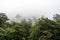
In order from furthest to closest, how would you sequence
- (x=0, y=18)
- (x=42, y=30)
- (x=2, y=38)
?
(x=0, y=18) → (x=42, y=30) → (x=2, y=38)

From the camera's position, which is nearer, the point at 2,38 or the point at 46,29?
the point at 2,38

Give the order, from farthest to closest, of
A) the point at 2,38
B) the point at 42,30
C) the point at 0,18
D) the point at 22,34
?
the point at 0,18 < the point at 22,34 < the point at 42,30 < the point at 2,38

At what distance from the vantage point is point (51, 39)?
19.2 metres

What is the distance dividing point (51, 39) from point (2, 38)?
4982 mm

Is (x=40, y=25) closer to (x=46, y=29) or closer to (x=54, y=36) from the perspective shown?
(x=46, y=29)

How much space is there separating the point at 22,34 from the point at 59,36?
4.36 meters

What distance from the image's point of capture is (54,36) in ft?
63.9

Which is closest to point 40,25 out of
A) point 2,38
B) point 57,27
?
point 57,27

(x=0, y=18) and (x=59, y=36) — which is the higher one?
(x=0, y=18)

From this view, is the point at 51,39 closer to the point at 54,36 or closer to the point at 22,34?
the point at 54,36

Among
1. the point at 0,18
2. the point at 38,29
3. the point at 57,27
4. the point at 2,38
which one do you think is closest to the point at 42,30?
the point at 38,29

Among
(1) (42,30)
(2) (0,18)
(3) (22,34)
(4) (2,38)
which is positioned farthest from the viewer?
(2) (0,18)

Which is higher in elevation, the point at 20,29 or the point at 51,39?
the point at 20,29

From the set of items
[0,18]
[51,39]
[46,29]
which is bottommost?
[51,39]
